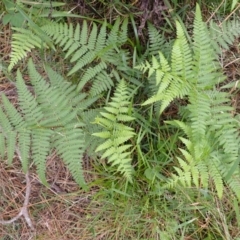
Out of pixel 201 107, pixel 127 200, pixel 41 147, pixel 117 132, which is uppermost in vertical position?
pixel 201 107

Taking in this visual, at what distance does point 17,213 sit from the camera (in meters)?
2.42

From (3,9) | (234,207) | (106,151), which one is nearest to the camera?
(106,151)

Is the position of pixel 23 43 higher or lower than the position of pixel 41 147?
higher

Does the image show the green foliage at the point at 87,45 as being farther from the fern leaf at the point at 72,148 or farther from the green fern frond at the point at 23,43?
the fern leaf at the point at 72,148

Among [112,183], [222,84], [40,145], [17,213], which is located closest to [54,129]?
[40,145]

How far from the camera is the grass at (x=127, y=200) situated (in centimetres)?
228

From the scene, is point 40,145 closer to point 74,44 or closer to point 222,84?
point 74,44

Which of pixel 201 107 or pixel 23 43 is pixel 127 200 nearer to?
pixel 201 107

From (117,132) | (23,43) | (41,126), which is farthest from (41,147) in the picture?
(23,43)

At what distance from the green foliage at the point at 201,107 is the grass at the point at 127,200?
0.23 m

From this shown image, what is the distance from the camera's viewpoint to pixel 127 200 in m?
2.32

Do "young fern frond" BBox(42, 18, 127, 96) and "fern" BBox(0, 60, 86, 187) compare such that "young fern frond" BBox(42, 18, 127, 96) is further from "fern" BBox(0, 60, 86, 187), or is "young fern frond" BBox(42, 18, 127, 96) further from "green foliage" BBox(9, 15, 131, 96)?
"fern" BBox(0, 60, 86, 187)

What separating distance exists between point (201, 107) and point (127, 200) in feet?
2.36

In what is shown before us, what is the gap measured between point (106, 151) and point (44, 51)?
0.76 m
